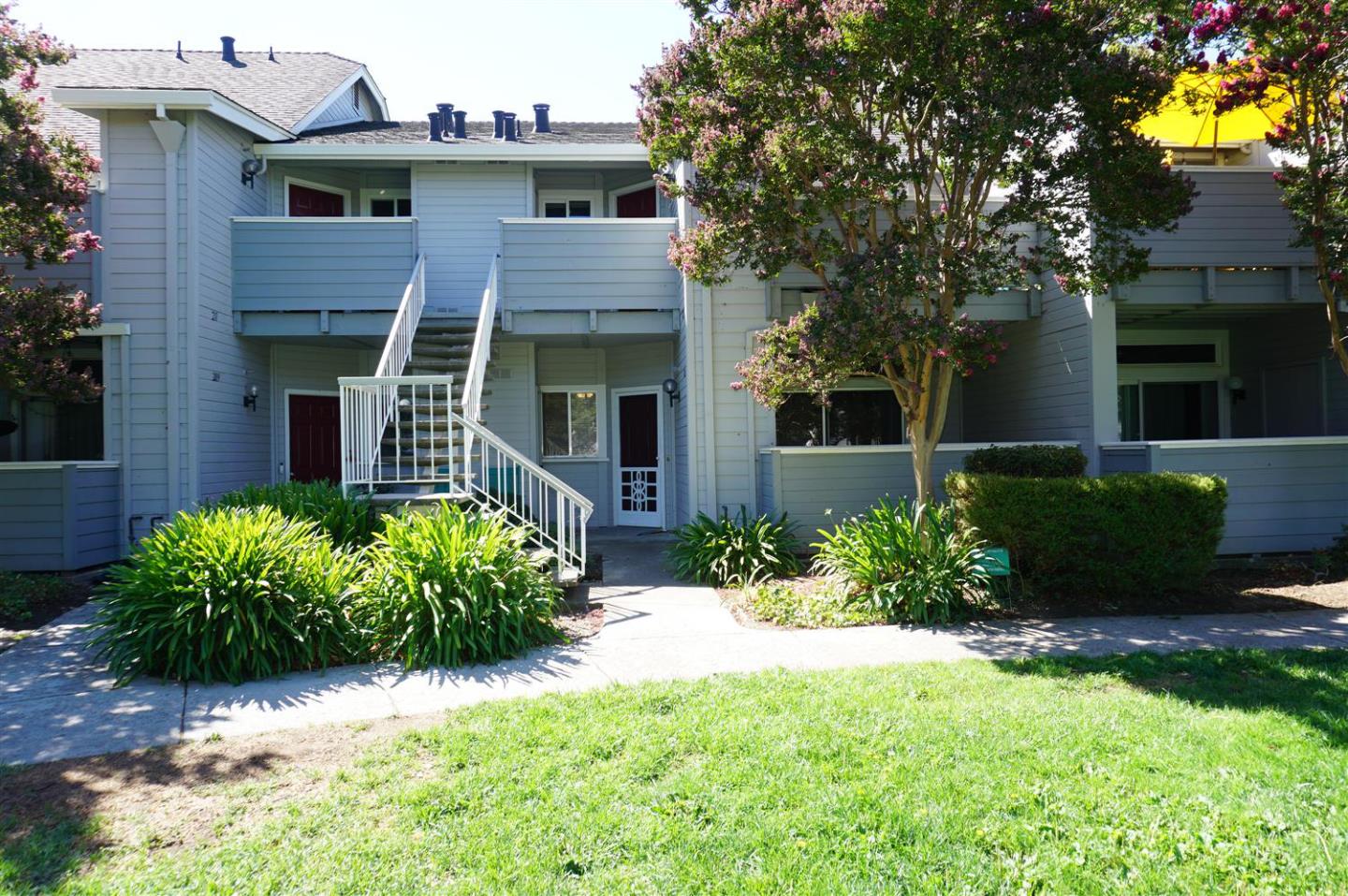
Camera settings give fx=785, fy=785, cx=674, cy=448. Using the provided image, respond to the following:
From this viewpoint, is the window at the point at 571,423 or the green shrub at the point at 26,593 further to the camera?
the window at the point at 571,423

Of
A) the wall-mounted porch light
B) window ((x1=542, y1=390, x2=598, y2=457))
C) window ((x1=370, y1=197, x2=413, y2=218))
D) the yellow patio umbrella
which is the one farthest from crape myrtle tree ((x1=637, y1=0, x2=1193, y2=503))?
window ((x1=370, y1=197, x2=413, y2=218))

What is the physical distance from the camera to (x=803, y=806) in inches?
125

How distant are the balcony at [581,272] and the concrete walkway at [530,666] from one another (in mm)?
4764

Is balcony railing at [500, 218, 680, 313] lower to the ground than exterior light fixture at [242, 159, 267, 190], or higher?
lower

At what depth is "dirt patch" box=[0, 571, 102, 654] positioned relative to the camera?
21.7 ft

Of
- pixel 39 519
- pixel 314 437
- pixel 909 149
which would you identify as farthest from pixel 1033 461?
pixel 39 519

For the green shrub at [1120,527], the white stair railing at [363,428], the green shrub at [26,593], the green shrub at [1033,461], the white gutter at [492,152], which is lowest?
the green shrub at [26,593]

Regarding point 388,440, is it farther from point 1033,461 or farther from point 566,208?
point 1033,461

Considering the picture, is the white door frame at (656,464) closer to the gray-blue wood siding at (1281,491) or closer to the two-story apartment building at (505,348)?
the two-story apartment building at (505,348)

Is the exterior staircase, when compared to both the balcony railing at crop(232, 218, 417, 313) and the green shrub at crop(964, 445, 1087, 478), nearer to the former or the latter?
the balcony railing at crop(232, 218, 417, 313)

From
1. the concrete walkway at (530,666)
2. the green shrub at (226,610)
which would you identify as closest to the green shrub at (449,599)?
the concrete walkway at (530,666)

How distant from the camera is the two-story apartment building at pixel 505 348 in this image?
8914 mm

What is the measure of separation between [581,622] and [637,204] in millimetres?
8141

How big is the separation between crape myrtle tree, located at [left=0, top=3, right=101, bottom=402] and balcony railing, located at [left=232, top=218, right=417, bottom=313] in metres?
2.22
